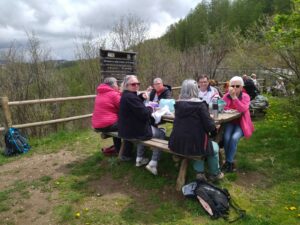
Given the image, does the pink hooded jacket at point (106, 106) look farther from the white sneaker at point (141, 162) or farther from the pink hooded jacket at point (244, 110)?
the pink hooded jacket at point (244, 110)

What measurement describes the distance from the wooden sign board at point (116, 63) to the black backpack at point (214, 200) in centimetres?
480

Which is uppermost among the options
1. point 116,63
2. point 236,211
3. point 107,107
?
point 116,63

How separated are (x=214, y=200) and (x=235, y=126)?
1.62m

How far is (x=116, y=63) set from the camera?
7.72 m

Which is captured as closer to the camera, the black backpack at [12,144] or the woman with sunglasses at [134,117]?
the woman with sunglasses at [134,117]

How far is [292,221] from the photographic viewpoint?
307cm

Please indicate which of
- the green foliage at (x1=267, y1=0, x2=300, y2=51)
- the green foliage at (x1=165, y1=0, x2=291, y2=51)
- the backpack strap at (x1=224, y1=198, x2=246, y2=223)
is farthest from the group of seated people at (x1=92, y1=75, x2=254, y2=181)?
the green foliage at (x1=165, y1=0, x2=291, y2=51)

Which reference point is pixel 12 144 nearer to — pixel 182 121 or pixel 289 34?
pixel 182 121

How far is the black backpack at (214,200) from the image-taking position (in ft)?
10.3

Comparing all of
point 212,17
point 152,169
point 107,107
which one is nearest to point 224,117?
point 152,169

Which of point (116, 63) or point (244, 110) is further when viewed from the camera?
point (116, 63)

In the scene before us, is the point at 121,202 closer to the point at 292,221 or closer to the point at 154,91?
the point at 292,221

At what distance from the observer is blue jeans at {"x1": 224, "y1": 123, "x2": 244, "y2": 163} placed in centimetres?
430

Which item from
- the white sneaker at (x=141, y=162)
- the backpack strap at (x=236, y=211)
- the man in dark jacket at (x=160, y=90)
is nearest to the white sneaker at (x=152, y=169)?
the white sneaker at (x=141, y=162)
